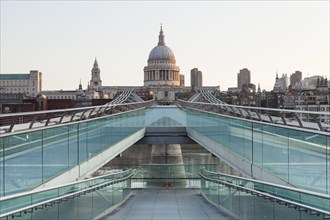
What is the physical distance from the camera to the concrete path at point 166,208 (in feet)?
39.3

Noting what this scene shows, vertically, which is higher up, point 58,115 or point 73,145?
point 58,115

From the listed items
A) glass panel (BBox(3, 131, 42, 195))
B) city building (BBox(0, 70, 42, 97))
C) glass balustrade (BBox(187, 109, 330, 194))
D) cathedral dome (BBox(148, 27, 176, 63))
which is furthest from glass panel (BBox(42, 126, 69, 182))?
city building (BBox(0, 70, 42, 97))

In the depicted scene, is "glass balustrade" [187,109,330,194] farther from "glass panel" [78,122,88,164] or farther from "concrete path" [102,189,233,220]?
"glass panel" [78,122,88,164]

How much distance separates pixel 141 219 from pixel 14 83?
173 meters

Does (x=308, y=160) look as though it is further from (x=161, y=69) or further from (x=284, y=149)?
(x=161, y=69)

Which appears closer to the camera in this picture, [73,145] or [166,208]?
[73,145]

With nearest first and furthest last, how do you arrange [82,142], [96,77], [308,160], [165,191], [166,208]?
[308,160], [82,142], [166,208], [165,191], [96,77]

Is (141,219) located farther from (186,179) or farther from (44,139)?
(186,179)

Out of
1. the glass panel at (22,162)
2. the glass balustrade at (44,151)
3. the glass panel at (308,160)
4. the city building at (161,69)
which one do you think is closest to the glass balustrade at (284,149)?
the glass panel at (308,160)

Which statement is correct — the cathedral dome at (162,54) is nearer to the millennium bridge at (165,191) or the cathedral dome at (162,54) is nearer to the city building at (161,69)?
the city building at (161,69)

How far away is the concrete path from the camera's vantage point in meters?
12.0

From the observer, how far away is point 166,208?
13.3m

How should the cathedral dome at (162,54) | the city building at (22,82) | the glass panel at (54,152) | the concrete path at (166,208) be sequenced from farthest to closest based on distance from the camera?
the city building at (22,82) → the cathedral dome at (162,54) → the concrete path at (166,208) → the glass panel at (54,152)

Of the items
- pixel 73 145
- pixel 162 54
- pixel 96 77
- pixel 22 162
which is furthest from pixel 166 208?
pixel 96 77
